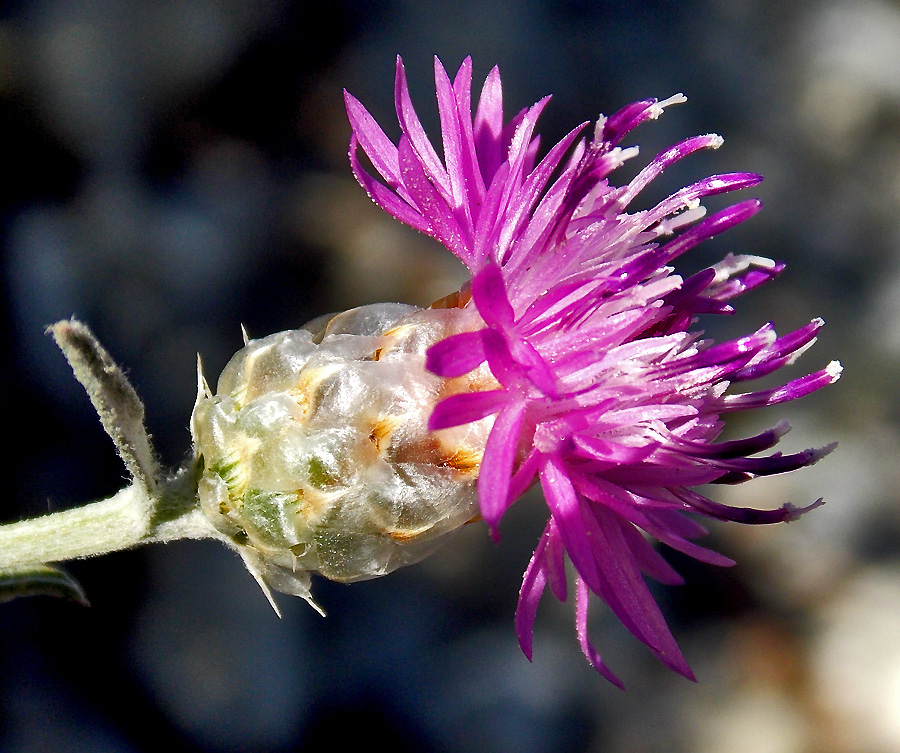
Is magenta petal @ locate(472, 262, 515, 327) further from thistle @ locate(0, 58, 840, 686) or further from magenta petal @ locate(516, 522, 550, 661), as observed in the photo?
magenta petal @ locate(516, 522, 550, 661)

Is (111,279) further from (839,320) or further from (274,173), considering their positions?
(839,320)

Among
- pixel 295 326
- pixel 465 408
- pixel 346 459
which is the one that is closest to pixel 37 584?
pixel 346 459

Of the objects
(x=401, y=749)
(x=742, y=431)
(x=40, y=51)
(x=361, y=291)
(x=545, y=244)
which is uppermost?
(x=40, y=51)

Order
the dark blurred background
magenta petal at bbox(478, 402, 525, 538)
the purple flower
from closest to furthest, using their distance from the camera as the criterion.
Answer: magenta petal at bbox(478, 402, 525, 538), the purple flower, the dark blurred background

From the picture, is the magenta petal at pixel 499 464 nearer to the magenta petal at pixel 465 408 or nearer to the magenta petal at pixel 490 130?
the magenta petal at pixel 465 408

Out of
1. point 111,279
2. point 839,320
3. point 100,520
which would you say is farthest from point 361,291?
point 839,320

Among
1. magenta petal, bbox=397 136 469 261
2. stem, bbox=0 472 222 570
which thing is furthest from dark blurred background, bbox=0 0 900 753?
magenta petal, bbox=397 136 469 261

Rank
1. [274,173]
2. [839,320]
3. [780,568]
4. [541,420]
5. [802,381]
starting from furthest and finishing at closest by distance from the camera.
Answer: [839,320]
[780,568]
[274,173]
[802,381]
[541,420]
